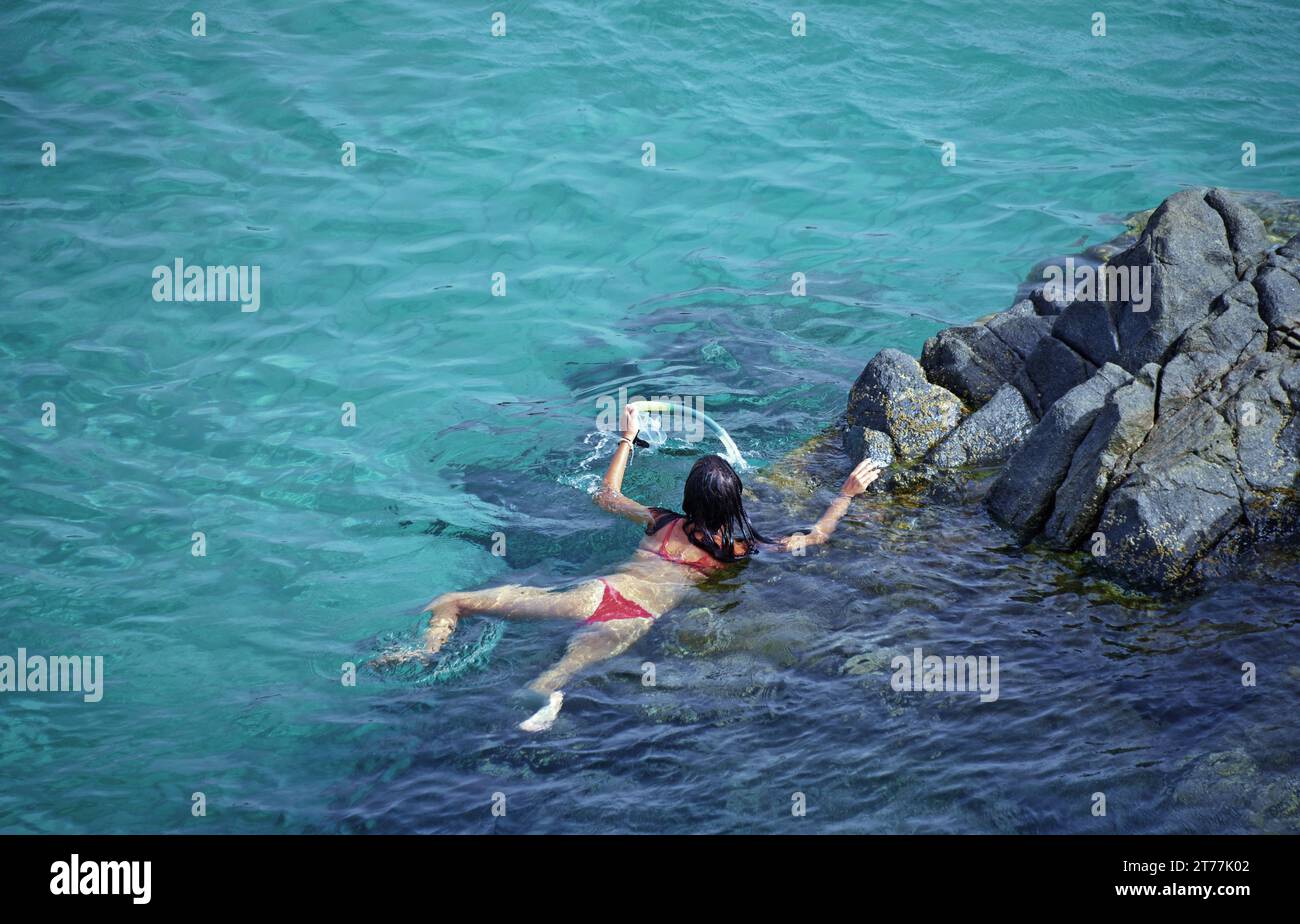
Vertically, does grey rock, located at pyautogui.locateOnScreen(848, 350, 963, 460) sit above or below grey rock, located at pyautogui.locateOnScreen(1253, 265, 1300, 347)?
below

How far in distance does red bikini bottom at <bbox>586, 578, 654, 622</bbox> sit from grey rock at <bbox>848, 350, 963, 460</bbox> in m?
2.93

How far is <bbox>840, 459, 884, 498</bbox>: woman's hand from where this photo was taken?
355 inches

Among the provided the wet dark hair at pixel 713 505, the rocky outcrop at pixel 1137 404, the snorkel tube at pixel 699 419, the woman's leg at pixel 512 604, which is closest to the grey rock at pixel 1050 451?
the rocky outcrop at pixel 1137 404

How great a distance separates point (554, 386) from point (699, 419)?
1.77 metres

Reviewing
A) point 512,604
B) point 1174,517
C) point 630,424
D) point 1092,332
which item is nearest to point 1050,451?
point 1174,517

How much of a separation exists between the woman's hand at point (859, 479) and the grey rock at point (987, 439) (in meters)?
0.52

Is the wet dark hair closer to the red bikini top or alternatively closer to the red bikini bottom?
the red bikini top

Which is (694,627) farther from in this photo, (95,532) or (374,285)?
(374,285)

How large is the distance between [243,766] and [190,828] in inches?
21.6

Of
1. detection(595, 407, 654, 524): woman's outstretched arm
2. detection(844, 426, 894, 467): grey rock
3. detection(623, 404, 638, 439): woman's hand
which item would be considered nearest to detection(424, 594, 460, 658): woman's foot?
detection(595, 407, 654, 524): woman's outstretched arm

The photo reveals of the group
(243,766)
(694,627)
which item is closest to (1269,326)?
(694,627)

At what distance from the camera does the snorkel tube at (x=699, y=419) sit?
9.79 m

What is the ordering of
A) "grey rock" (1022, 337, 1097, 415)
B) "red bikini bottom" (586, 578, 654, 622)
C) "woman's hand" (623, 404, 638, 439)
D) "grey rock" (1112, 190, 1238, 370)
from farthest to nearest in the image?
1. "woman's hand" (623, 404, 638, 439)
2. "grey rock" (1022, 337, 1097, 415)
3. "grey rock" (1112, 190, 1238, 370)
4. "red bikini bottom" (586, 578, 654, 622)

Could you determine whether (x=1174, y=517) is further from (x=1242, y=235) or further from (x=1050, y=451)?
(x=1242, y=235)
